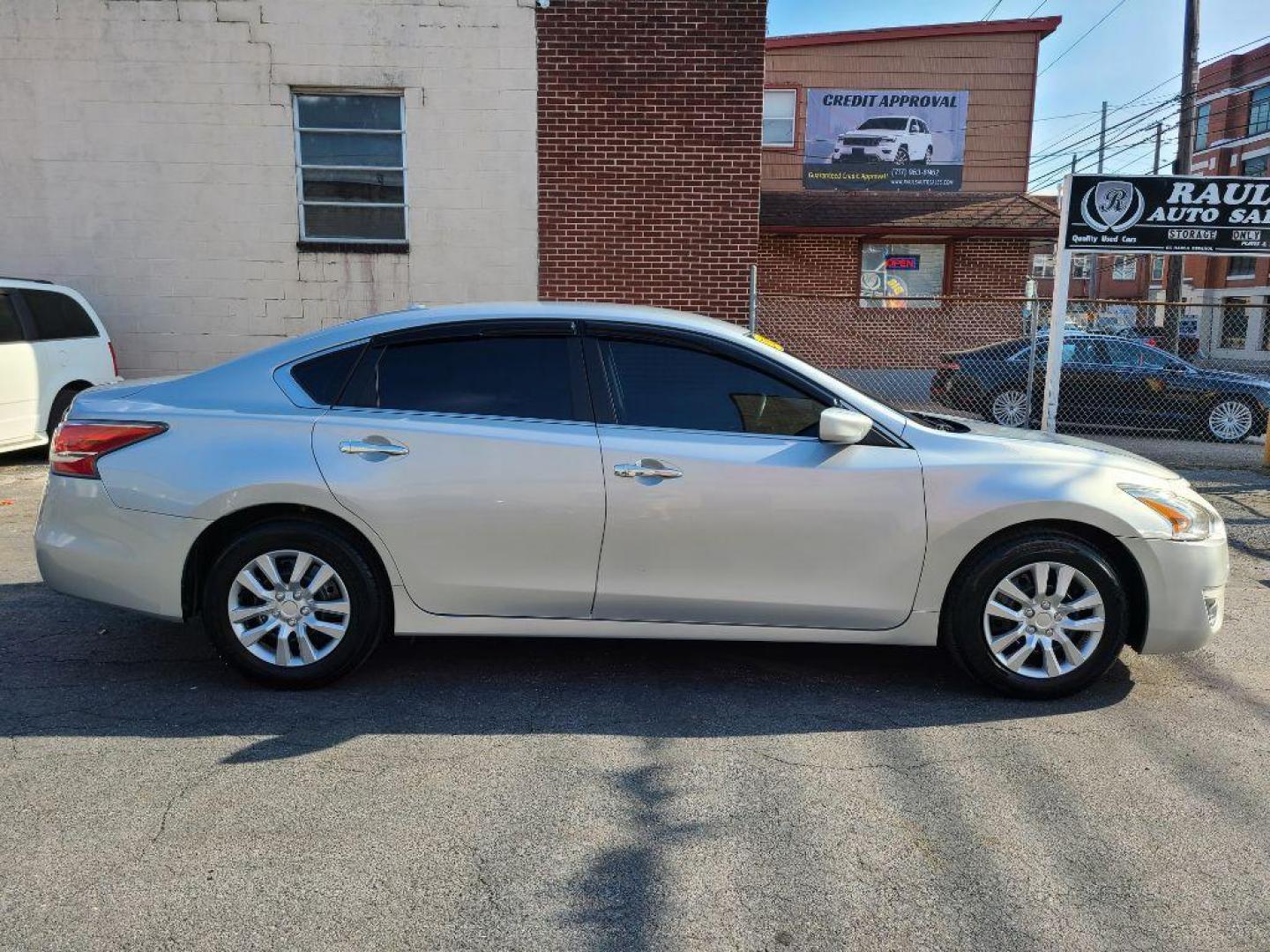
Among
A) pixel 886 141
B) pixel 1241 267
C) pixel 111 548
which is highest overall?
pixel 886 141

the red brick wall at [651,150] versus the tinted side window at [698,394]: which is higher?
the red brick wall at [651,150]

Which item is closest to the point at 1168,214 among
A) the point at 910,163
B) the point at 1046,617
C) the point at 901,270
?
the point at 1046,617

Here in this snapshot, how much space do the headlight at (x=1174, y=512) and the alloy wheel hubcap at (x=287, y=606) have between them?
339 centimetres

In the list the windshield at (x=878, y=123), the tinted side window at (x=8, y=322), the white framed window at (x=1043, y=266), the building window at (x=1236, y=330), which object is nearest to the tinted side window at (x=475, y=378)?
the tinted side window at (x=8, y=322)

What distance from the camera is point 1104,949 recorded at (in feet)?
8.63

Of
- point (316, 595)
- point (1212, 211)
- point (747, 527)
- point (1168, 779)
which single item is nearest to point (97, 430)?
point (316, 595)

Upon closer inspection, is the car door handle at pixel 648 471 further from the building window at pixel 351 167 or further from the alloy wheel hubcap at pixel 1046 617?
the building window at pixel 351 167

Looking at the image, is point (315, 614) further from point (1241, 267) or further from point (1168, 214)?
point (1241, 267)

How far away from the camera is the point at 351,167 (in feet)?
36.5

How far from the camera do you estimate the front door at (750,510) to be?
13.6 feet

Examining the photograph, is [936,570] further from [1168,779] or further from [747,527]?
[1168,779]

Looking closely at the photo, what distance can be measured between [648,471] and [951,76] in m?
21.6

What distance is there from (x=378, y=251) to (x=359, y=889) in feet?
30.7

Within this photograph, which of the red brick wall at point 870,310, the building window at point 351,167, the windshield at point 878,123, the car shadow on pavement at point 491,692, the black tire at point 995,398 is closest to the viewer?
the car shadow on pavement at point 491,692
